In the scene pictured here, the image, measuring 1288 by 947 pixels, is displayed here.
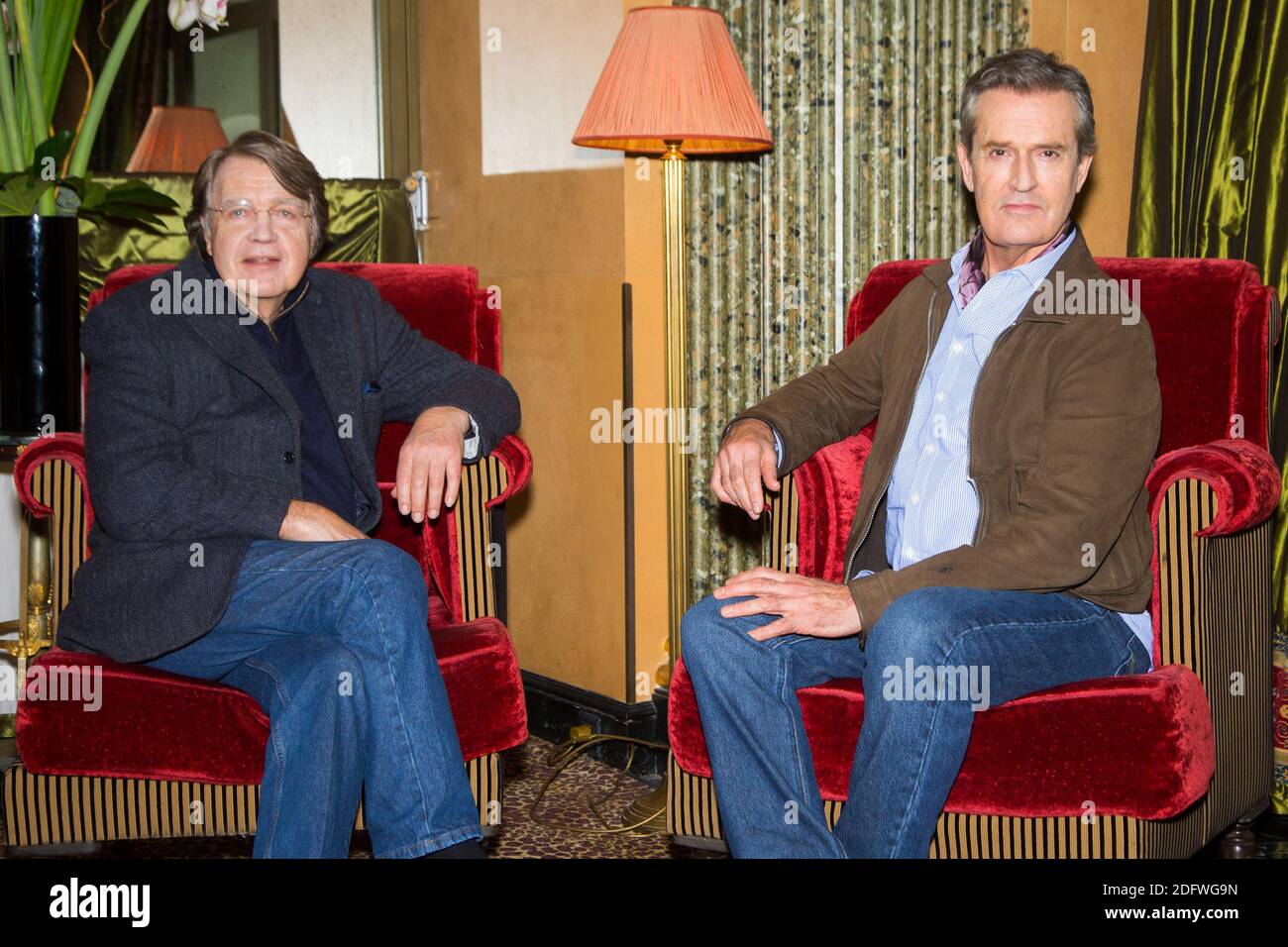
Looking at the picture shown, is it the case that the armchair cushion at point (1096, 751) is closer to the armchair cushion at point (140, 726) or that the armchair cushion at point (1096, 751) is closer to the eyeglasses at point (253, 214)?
the armchair cushion at point (140, 726)

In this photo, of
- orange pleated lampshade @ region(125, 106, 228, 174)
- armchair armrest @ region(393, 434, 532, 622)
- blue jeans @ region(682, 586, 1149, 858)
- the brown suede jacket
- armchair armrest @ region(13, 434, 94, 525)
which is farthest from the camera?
orange pleated lampshade @ region(125, 106, 228, 174)

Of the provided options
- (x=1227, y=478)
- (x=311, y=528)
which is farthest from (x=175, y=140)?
(x=1227, y=478)

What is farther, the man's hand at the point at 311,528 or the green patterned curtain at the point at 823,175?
the green patterned curtain at the point at 823,175

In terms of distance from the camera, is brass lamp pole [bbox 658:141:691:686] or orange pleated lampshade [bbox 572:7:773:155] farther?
brass lamp pole [bbox 658:141:691:686]

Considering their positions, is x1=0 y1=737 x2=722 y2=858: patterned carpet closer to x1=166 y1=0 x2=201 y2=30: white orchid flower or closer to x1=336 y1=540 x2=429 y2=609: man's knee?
x1=336 y1=540 x2=429 y2=609: man's knee

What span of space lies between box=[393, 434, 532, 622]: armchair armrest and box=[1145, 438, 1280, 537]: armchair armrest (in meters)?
0.98

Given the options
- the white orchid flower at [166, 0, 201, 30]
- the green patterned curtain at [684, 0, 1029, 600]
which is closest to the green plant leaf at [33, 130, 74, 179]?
the white orchid flower at [166, 0, 201, 30]

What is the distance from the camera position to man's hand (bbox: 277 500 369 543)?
2.12 meters

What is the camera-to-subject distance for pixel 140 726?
2.05 metres

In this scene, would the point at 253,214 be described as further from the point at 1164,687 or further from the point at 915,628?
the point at 1164,687

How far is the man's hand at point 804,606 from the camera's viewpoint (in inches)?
75.3

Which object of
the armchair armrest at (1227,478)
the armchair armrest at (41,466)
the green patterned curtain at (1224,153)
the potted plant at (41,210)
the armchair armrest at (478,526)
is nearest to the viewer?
the armchair armrest at (1227,478)

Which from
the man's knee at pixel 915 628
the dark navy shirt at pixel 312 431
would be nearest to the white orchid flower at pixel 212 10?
the dark navy shirt at pixel 312 431

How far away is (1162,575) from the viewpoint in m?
2.03
